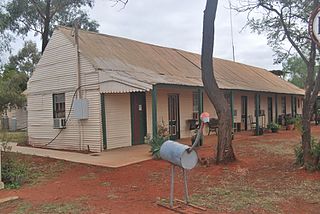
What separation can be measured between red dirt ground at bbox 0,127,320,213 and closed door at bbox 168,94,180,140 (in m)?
5.85

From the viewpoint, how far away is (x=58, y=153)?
12.8m

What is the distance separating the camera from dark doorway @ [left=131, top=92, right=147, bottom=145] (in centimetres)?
1431

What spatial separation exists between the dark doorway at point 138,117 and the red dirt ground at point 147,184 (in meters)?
4.20

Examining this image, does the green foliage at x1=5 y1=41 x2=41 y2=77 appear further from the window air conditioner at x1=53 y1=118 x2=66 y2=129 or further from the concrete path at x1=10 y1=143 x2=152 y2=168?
the concrete path at x1=10 y1=143 x2=152 y2=168

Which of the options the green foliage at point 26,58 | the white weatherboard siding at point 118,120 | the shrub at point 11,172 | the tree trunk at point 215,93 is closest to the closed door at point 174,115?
the white weatherboard siding at point 118,120

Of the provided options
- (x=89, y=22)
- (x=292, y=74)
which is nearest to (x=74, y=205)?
(x=89, y=22)

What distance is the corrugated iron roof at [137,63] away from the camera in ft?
40.4

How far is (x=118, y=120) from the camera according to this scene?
44.4 feet

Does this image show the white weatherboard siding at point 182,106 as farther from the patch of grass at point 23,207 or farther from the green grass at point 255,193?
the patch of grass at point 23,207

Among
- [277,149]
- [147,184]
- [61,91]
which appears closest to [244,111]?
[277,149]

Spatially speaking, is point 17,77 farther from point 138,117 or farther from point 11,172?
point 11,172

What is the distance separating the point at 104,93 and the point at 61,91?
7.67ft

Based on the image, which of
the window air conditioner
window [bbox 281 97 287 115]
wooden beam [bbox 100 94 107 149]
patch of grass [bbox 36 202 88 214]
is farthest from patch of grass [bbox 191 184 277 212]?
window [bbox 281 97 287 115]

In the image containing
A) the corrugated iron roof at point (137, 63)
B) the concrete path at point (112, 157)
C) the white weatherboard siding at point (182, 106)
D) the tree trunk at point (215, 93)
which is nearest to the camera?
the tree trunk at point (215, 93)
